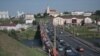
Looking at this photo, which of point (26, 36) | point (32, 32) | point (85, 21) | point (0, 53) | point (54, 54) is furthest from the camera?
point (85, 21)

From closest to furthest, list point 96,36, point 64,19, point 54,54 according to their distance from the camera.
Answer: point 54,54, point 96,36, point 64,19

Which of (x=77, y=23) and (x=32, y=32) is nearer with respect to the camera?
(x=32, y=32)

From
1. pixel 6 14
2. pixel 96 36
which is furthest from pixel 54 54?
pixel 6 14

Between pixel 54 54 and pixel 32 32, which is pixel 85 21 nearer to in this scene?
pixel 32 32

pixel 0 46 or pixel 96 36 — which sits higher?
pixel 0 46

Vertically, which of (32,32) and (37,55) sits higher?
(37,55)

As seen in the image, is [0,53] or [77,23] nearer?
[0,53]

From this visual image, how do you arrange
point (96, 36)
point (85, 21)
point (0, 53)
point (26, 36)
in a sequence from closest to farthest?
point (0, 53), point (96, 36), point (26, 36), point (85, 21)

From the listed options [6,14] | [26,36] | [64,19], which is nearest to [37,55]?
[26,36]

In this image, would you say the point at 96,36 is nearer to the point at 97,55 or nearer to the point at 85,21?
the point at 97,55
